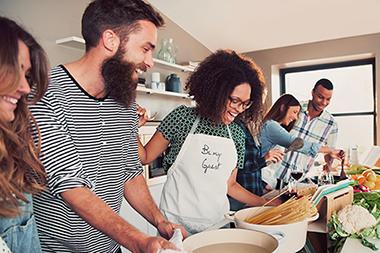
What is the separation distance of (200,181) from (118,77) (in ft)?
1.97

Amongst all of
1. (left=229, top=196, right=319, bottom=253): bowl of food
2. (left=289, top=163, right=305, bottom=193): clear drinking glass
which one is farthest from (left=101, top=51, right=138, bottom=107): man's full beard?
(left=289, top=163, right=305, bottom=193): clear drinking glass

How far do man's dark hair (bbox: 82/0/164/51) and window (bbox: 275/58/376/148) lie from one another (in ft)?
13.3

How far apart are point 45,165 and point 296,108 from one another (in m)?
2.17

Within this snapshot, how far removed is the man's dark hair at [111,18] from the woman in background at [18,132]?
1.09 feet

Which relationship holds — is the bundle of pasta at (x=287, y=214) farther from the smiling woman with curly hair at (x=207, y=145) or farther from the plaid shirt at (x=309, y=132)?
the plaid shirt at (x=309, y=132)

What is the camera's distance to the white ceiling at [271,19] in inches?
141

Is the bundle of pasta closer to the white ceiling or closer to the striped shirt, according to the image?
the striped shirt

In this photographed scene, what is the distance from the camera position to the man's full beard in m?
1.00

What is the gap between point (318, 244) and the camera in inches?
47.3

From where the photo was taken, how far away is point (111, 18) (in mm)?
1007

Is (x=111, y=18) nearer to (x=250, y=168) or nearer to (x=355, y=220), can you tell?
(x=355, y=220)

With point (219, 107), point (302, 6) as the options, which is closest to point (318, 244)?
point (219, 107)

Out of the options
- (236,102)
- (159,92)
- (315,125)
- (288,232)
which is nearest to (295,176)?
(236,102)

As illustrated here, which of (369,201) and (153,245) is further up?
(153,245)
